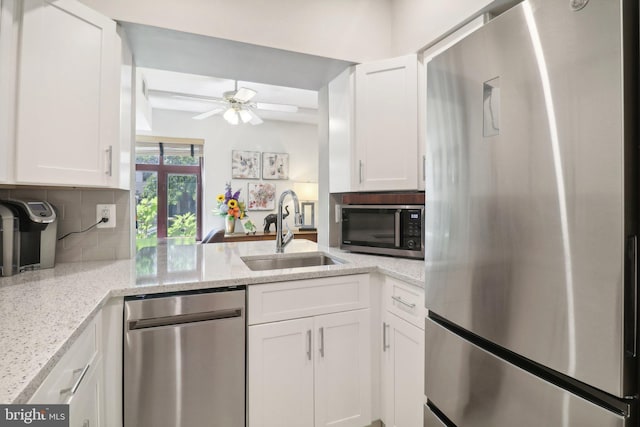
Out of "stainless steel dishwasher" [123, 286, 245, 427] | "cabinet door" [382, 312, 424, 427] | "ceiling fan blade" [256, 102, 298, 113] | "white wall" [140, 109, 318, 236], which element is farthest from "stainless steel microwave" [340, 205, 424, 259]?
"white wall" [140, 109, 318, 236]

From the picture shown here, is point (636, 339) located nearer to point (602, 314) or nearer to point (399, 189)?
point (602, 314)

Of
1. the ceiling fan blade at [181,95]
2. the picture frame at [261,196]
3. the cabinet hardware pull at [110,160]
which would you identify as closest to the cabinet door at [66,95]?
the cabinet hardware pull at [110,160]

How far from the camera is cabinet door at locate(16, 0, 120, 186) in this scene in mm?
1176

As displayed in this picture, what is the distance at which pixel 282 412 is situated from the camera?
1.40 metres

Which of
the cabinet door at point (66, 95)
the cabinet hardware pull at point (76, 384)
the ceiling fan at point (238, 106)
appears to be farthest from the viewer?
the ceiling fan at point (238, 106)

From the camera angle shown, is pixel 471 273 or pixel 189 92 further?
pixel 189 92

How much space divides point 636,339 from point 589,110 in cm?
44

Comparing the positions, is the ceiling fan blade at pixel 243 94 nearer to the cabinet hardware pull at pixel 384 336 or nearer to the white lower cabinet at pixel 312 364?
the white lower cabinet at pixel 312 364

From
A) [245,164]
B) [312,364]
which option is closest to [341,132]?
[312,364]

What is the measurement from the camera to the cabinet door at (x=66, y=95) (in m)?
1.18

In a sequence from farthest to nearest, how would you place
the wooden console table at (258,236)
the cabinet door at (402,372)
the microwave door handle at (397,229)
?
the wooden console table at (258,236)
the microwave door handle at (397,229)
the cabinet door at (402,372)

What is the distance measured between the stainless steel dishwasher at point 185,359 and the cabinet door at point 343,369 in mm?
364

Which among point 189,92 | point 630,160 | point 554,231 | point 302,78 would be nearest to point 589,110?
point 630,160

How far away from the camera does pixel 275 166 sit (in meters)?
5.02
